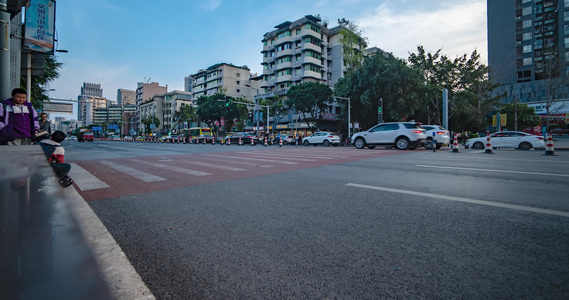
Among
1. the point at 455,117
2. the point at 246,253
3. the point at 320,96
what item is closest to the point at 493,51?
the point at 455,117

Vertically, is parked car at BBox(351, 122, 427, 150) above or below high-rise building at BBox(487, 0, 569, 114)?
below

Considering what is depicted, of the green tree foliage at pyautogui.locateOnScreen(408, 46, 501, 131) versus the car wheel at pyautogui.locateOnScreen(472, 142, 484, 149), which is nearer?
the car wheel at pyautogui.locateOnScreen(472, 142, 484, 149)

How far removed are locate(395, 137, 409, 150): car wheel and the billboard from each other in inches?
782

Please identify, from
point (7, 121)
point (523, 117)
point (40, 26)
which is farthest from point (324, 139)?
point (523, 117)

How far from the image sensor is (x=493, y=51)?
63.8 meters

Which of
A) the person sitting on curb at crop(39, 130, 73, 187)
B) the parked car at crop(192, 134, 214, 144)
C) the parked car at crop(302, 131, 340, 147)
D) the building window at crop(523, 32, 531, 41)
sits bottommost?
the person sitting on curb at crop(39, 130, 73, 187)

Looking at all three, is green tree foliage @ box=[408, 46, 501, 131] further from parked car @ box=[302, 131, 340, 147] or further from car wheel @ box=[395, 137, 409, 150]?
car wheel @ box=[395, 137, 409, 150]

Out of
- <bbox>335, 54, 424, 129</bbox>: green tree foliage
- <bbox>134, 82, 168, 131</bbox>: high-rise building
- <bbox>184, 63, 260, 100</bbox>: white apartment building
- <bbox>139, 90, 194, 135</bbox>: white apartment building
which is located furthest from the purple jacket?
<bbox>134, 82, 168, 131</bbox>: high-rise building

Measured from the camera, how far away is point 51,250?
1.75 metres

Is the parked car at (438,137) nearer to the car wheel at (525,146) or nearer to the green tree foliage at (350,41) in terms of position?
the car wheel at (525,146)

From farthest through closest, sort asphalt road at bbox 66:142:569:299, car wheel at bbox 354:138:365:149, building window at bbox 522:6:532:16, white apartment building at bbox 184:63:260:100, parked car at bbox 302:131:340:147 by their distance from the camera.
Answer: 1. white apartment building at bbox 184:63:260:100
2. building window at bbox 522:6:532:16
3. parked car at bbox 302:131:340:147
4. car wheel at bbox 354:138:365:149
5. asphalt road at bbox 66:142:569:299

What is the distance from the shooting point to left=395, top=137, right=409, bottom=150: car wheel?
1579 centimetres

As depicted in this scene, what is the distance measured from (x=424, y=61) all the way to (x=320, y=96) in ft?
48.5

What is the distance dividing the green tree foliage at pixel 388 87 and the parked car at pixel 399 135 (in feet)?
43.1
